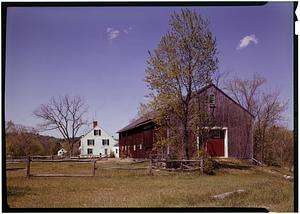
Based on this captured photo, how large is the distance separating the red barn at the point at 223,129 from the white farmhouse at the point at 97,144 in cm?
36

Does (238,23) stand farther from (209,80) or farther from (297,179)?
(297,179)

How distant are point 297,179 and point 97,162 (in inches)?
205

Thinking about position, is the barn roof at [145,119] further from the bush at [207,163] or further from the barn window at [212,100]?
the bush at [207,163]

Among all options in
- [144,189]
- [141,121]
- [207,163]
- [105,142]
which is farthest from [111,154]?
[207,163]

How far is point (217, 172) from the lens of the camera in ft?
36.8

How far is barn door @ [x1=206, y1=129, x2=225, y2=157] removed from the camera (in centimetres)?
1129

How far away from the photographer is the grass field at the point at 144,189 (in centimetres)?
827

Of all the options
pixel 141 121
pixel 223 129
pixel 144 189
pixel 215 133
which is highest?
pixel 141 121

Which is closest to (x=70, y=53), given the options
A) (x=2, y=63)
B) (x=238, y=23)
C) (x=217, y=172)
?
(x=2, y=63)

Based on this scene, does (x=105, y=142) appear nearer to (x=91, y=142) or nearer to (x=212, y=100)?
(x=91, y=142)

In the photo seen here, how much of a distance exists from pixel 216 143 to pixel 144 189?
2.81 meters

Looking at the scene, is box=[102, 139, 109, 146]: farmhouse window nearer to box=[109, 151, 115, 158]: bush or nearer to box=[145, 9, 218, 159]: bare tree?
box=[109, 151, 115, 158]: bush

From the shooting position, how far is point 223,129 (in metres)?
11.6

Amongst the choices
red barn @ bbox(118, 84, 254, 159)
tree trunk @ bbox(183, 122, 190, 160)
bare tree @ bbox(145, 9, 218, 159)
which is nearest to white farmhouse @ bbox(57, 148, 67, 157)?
red barn @ bbox(118, 84, 254, 159)
